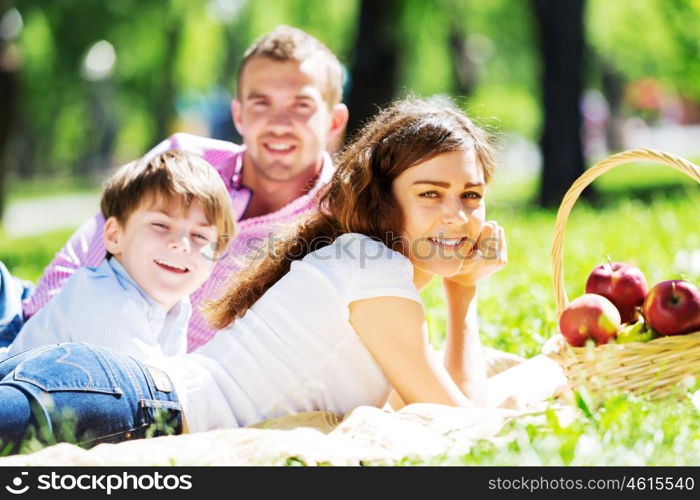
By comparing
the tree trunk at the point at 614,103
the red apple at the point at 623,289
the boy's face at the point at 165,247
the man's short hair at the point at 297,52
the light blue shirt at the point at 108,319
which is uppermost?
the tree trunk at the point at 614,103

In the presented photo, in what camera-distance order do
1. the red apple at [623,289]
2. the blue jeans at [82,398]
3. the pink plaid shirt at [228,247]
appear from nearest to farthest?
the blue jeans at [82,398]
the red apple at [623,289]
the pink plaid shirt at [228,247]

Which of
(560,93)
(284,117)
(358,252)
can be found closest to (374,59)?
(560,93)

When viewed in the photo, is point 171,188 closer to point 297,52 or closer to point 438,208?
point 438,208

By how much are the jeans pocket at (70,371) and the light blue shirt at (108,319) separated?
1.00 ft

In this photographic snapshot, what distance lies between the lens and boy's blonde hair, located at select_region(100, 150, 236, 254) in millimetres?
3590

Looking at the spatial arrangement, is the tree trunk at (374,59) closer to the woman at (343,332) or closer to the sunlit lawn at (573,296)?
the sunlit lawn at (573,296)

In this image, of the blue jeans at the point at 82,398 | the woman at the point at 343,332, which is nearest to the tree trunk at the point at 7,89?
the woman at the point at 343,332

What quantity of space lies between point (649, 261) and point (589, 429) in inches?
130

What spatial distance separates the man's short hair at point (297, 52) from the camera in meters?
4.67

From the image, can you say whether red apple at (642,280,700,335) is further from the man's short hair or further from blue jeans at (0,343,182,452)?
the man's short hair

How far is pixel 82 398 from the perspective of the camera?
282cm

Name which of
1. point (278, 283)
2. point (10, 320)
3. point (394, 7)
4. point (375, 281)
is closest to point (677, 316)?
point (375, 281)

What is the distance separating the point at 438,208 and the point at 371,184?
0.81ft
